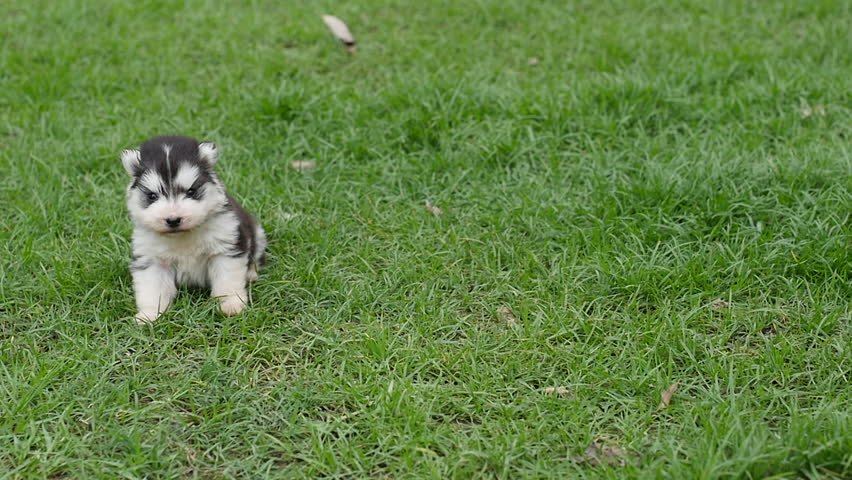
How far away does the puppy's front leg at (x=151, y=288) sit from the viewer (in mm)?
4617

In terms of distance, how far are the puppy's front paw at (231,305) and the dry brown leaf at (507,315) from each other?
1311 mm

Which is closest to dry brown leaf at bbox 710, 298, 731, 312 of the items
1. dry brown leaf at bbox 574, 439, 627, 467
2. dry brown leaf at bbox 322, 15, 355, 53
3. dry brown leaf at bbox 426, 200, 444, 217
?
dry brown leaf at bbox 574, 439, 627, 467

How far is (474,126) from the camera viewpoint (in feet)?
21.4

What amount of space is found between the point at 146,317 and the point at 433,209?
1893 millimetres

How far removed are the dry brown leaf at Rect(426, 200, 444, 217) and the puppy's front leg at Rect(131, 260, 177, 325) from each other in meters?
1.66

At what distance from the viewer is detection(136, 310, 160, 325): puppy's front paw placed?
4.58 m

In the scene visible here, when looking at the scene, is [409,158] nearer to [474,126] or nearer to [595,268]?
[474,126]

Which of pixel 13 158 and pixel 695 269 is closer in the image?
pixel 695 269

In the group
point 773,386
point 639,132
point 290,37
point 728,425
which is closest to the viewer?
point 728,425

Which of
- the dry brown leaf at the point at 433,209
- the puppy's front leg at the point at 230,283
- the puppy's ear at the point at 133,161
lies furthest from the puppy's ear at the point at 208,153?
the dry brown leaf at the point at 433,209

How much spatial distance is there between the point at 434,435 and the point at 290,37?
5175 mm

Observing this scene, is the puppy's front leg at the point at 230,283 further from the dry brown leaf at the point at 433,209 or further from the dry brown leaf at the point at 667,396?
the dry brown leaf at the point at 667,396

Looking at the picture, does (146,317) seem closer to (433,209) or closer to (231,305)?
(231,305)

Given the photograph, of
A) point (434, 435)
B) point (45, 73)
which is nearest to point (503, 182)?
point (434, 435)
